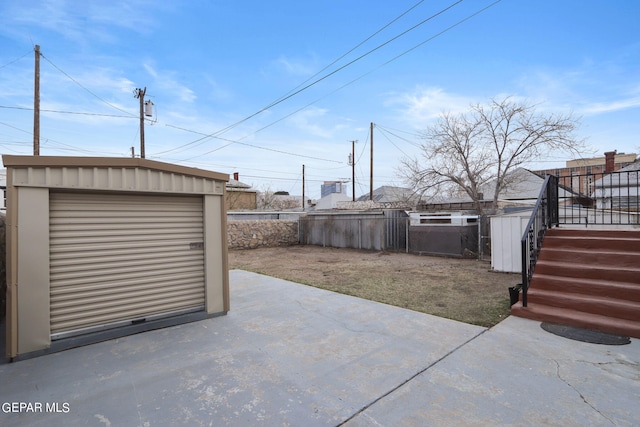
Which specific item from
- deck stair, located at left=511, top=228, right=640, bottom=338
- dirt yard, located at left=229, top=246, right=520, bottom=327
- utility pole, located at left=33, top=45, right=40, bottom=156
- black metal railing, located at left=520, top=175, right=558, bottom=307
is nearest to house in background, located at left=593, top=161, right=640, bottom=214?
black metal railing, located at left=520, top=175, right=558, bottom=307

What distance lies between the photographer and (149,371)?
262cm

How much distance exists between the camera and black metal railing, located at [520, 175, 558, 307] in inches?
155

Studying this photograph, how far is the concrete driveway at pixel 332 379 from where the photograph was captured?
1.96 m

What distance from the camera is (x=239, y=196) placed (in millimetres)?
24797

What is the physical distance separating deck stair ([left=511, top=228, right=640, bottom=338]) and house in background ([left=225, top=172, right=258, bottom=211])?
66.8 feet

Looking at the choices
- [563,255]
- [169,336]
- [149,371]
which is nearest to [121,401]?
[149,371]

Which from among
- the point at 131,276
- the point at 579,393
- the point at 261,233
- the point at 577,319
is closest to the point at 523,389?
the point at 579,393

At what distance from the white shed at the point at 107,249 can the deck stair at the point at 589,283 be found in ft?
14.6

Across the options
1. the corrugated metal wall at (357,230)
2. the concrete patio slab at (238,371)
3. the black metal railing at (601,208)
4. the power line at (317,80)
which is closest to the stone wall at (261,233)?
the corrugated metal wall at (357,230)

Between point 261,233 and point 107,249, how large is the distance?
35.5ft

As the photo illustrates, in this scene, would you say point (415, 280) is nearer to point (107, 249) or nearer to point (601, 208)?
point (107, 249)

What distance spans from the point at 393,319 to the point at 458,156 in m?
9.82

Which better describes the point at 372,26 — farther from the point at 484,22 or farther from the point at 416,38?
the point at 484,22

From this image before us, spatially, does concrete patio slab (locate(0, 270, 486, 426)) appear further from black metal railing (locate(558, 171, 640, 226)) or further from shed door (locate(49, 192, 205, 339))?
black metal railing (locate(558, 171, 640, 226))
